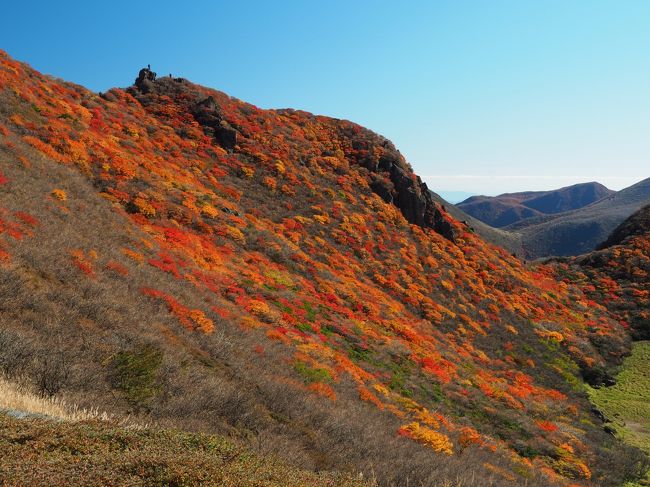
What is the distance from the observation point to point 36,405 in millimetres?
5949

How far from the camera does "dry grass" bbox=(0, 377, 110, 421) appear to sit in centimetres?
570

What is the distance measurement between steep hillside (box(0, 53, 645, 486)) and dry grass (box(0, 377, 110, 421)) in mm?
606

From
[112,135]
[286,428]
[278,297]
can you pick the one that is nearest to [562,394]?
[278,297]

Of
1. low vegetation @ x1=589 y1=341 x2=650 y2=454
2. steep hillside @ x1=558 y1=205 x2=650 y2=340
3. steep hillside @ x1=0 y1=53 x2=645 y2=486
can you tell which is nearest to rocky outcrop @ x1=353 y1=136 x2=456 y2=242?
steep hillside @ x1=0 y1=53 x2=645 y2=486

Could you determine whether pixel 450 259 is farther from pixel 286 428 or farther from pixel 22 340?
pixel 22 340

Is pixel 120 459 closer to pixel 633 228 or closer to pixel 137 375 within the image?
pixel 137 375

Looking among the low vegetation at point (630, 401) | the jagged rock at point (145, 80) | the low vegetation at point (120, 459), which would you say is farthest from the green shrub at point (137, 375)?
the jagged rock at point (145, 80)

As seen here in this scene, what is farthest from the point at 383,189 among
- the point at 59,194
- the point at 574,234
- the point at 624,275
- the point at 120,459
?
the point at 574,234

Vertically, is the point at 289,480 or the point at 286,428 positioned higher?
the point at 289,480

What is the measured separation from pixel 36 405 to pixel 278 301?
14929 mm

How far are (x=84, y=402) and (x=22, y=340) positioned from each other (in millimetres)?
1937

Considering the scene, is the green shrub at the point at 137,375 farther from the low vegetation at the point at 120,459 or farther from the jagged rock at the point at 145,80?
the jagged rock at the point at 145,80

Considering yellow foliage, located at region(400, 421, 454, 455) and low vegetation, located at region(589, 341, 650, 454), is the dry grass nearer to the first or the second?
yellow foliage, located at region(400, 421, 454, 455)

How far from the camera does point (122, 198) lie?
2225cm
